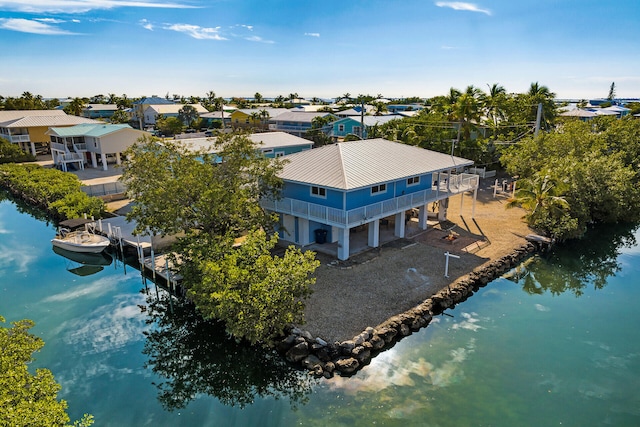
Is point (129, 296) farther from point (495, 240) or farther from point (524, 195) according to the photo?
point (524, 195)

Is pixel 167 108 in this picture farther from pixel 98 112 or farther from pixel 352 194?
pixel 352 194

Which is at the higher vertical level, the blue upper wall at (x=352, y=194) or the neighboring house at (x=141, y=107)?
the neighboring house at (x=141, y=107)

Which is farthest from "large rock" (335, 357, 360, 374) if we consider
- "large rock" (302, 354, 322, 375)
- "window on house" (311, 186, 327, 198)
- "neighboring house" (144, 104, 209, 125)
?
"neighboring house" (144, 104, 209, 125)

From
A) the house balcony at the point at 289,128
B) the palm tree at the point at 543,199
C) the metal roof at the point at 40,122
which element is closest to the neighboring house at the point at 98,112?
the metal roof at the point at 40,122

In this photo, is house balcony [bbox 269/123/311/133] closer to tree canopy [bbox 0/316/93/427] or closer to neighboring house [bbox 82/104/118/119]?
neighboring house [bbox 82/104/118/119]

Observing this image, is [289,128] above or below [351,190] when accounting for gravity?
below

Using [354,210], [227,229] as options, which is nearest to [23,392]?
[227,229]

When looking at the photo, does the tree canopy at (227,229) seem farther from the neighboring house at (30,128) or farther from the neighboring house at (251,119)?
the neighboring house at (251,119)
